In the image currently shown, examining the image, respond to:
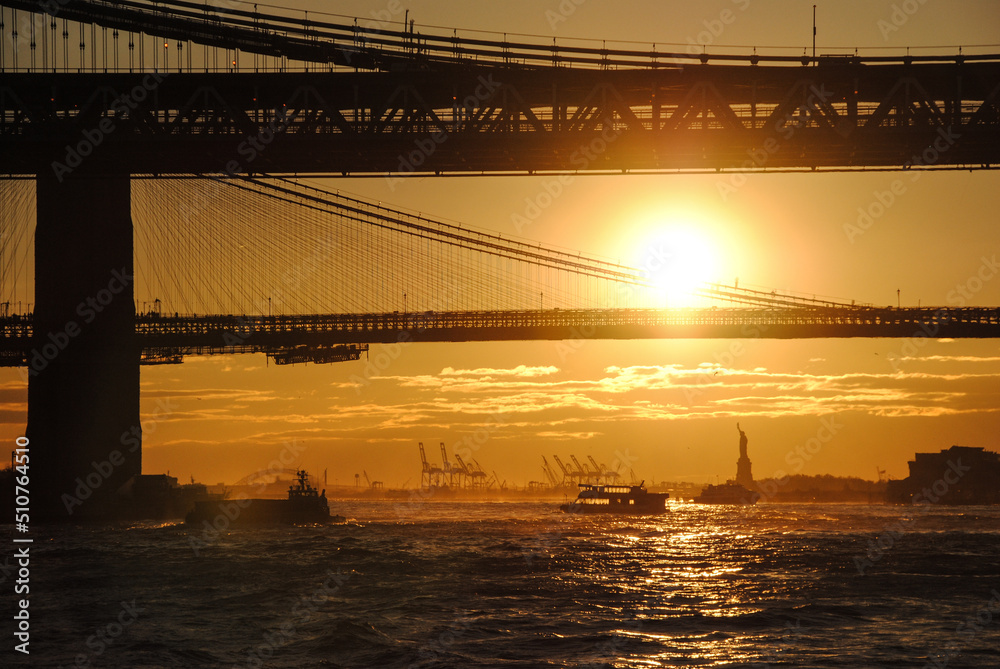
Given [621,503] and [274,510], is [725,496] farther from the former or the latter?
[274,510]

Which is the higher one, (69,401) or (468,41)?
(468,41)

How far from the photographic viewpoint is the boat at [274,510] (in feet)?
249

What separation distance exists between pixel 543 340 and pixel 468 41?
39.8m

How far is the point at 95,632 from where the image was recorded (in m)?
28.4

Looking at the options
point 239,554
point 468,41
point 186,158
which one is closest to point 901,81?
point 468,41

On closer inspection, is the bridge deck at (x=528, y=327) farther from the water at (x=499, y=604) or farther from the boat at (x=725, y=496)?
the boat at (x=725, y=496)

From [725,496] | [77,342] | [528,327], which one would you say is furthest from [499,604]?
[725,496]

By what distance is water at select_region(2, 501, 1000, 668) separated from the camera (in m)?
25.7

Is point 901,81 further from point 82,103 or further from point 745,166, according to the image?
point 82,103

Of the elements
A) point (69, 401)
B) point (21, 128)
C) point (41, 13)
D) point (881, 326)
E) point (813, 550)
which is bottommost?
point (813, 550)

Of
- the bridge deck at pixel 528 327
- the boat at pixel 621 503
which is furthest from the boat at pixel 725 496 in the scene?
the bridge deck at pixel 528 327

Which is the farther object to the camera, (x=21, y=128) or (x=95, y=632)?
(x=21, y=128)

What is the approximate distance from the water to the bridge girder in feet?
55.9

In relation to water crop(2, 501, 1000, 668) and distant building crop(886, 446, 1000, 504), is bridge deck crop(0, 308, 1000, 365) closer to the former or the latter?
water crop(2, 501, 1000, 668)
